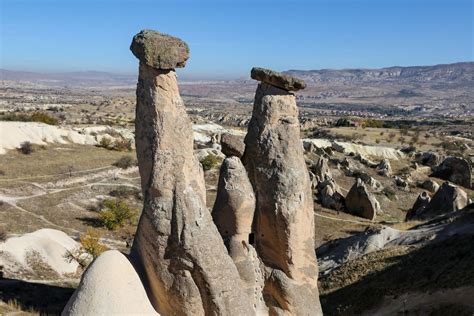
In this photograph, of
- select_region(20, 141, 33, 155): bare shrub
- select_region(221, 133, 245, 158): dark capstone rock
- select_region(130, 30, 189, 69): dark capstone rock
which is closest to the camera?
select_region(130, 30, 189, 69): dark capstone rock

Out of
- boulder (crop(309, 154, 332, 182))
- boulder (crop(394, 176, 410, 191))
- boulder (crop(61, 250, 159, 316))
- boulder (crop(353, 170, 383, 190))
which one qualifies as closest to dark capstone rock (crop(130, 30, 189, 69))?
boulder (crop(61, 250, 159, 316))

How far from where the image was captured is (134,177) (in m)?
33.0

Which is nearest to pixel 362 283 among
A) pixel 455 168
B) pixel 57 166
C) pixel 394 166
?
pixel 57 166

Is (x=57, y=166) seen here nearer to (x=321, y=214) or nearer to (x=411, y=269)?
(x=321, y=214)

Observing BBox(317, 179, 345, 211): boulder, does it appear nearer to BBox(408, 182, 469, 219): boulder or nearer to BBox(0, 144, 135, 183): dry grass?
BBox(408, 182, 469, 219): boulder

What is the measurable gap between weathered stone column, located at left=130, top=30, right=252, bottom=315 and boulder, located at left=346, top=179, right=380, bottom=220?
24887 millimetres

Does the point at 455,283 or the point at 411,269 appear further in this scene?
the point at 411,269

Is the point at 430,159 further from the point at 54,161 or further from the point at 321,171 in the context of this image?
the point at 54,161

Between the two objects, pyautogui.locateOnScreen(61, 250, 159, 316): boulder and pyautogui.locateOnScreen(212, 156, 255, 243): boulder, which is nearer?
pyautogui.locateOnScreen(61, 250, 159, 316): boulder

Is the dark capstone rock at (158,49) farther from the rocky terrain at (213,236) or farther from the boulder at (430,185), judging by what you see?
the boulder at (430,185)

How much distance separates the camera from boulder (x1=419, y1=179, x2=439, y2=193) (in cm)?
3909

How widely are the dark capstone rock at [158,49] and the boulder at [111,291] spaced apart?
2924 millimetres

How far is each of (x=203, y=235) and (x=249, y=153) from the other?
1955mm

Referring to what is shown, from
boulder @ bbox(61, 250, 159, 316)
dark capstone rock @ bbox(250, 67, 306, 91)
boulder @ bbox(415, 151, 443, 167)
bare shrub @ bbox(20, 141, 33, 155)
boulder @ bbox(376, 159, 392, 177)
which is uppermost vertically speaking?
dark capstone rock @ bbox(250, 67, 306, 91)
